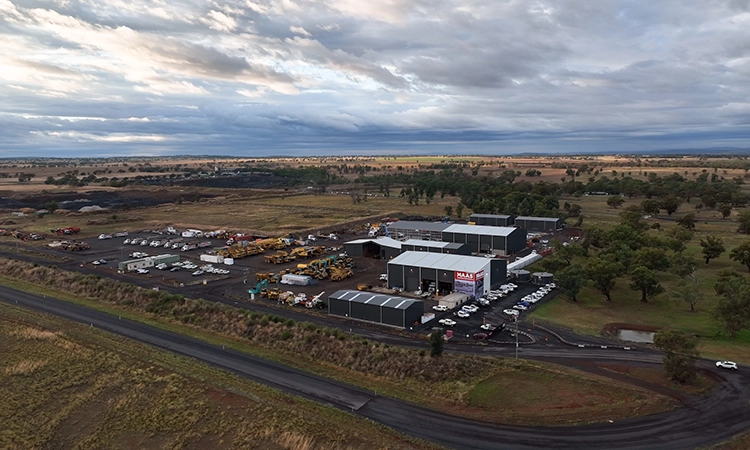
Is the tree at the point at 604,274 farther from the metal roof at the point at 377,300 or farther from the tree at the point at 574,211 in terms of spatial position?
the tree at the point at 574,211

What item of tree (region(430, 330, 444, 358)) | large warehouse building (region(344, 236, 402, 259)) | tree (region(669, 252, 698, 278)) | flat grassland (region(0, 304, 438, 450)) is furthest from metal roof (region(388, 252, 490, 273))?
flat grassland (region(0, 304, 438, 450))

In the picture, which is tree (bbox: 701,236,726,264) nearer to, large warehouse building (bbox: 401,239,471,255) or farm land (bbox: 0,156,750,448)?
farm land (bbox: 0,156,750,448)

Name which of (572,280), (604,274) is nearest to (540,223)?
(604,274)

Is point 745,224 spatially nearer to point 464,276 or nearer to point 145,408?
point 464,276

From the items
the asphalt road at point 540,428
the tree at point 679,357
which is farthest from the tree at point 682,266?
the tree at point 679,357

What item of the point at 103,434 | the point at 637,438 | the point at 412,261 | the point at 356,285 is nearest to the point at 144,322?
the point at 103,434

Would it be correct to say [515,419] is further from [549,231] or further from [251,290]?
[549,231]
